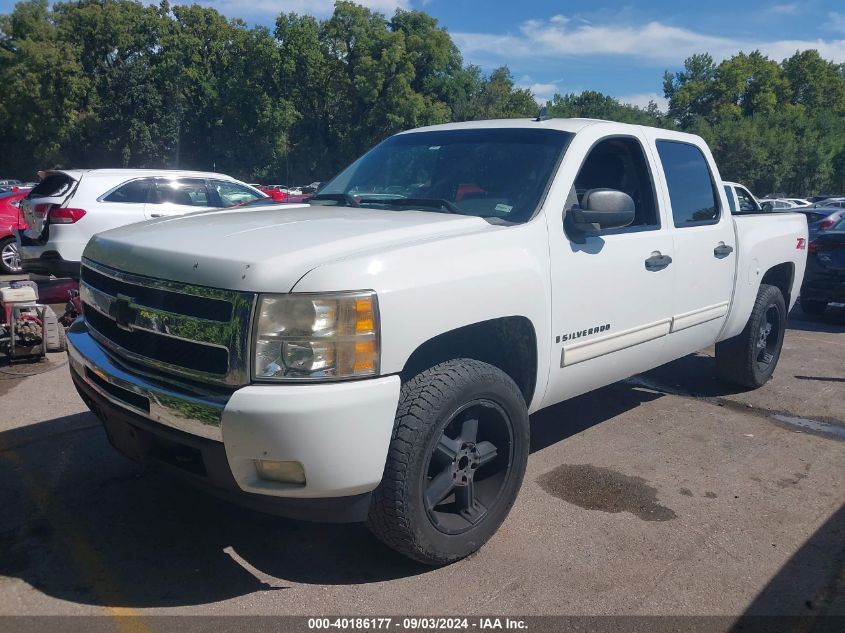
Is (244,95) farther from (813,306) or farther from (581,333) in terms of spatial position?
(581,333)

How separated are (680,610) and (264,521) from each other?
197 centimetres

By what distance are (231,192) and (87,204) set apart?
2091 mm

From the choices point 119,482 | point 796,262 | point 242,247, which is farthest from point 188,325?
point 796,262

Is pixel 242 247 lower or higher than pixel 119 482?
higher

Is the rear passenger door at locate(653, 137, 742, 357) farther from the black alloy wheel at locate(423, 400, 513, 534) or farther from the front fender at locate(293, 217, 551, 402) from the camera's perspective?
the black alloy wheel at locate(423, 400, 513, 534)

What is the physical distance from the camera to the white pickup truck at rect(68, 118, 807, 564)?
2.57 meters

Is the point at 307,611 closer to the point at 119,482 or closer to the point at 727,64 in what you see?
the point at 119,482

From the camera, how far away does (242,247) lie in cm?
279

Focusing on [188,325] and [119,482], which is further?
[119,482]

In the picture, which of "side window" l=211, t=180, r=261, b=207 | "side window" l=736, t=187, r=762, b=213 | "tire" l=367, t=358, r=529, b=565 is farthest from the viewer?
"side window" l=211, t=180, r=261, b=207

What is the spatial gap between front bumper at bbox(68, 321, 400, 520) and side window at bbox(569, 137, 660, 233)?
2.32 metres

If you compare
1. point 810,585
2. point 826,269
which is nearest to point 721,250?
point 810,585

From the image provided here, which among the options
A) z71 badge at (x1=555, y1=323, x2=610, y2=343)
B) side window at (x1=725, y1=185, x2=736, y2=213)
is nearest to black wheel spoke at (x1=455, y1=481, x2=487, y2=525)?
→ z71 badge at (x1=555, y1=323, x2=610, y2=343)

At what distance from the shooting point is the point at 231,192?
10859 millimetres
